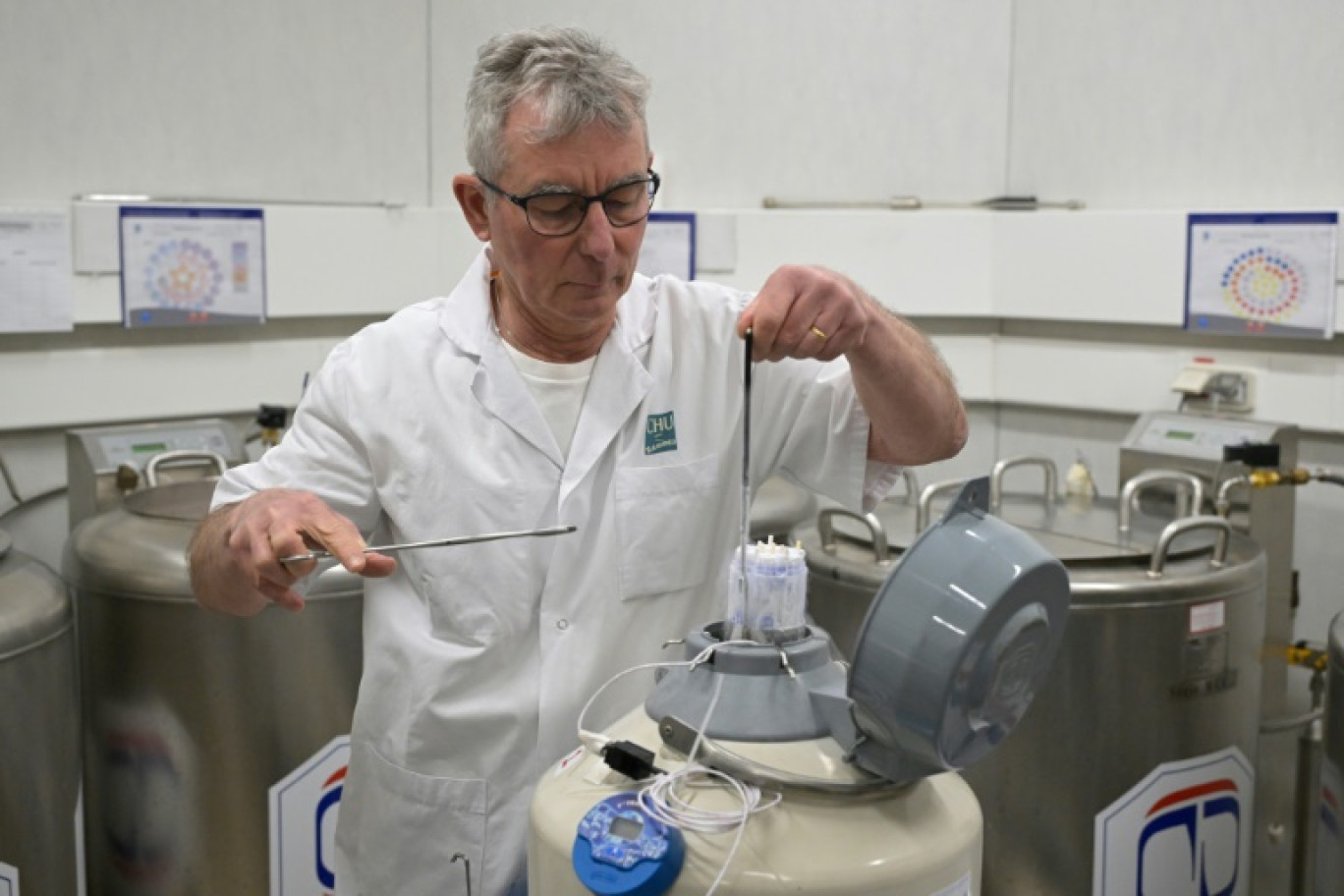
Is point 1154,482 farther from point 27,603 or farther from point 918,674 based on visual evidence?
point 27,603

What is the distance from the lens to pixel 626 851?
0.92m

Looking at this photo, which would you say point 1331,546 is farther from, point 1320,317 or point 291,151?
point 291,151

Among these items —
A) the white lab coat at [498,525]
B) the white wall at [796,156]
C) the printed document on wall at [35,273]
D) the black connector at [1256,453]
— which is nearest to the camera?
the white lab coat at [498,525]

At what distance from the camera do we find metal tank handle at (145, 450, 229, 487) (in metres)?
2.13

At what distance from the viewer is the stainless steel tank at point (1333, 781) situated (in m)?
1.75

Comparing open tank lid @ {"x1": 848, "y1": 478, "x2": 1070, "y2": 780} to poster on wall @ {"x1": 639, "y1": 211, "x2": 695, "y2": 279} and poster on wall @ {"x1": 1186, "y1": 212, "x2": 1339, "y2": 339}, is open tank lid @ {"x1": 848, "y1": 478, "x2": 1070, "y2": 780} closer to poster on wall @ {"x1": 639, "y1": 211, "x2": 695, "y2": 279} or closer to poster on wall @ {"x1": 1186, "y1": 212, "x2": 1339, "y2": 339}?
poster on wall @ {"x1": 1186, "y1": 212, "x2": 1339, "y2": 339}

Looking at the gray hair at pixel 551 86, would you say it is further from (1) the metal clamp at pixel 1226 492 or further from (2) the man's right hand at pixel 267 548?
(1) the metal clamp at pixel 1226 492

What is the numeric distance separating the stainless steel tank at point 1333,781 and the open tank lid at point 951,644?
95 centimetres

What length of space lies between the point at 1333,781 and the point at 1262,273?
862mm

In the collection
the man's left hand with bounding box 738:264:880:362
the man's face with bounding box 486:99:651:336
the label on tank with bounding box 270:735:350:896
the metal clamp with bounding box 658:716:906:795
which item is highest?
the man's face with bounding box 486:99:651:336


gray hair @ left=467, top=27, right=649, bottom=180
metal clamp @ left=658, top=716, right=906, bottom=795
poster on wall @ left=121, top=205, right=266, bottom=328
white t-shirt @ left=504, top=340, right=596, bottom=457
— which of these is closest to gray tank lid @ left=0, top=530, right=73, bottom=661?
poster on wall @ left=121, top=205, right=266, bottom=328

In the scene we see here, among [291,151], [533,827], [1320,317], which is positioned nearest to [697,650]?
[533,827]

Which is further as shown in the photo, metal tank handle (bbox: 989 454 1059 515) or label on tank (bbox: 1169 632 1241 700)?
metal tank handle (bbox: 989 454 1059 515)

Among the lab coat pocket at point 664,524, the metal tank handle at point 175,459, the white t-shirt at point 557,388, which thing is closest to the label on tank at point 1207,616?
the lab coat pocket at point 664,524
